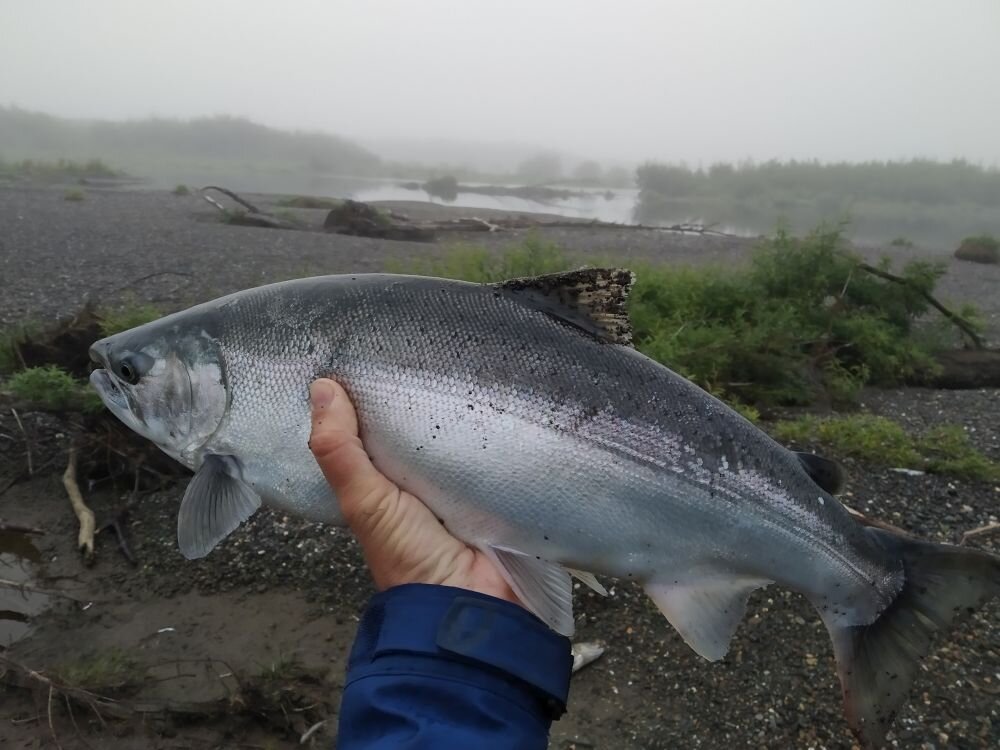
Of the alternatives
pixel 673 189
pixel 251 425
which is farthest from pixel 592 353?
pixel 673 189

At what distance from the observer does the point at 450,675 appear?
76.3 inches

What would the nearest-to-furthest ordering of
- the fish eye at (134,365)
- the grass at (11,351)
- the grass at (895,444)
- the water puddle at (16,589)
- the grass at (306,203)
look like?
the fish eye at (134,365) → the water puddle at (16,589) → the grass at (895,444) → the grass at (11,351) → the grass at (306,203)

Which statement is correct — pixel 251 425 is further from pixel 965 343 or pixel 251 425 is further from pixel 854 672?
pixel 965 343

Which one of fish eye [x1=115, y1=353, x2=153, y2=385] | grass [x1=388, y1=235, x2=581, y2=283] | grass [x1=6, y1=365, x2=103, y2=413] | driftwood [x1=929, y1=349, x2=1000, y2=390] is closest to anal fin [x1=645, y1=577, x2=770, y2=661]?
fish eye [x1=115, y1=353, x2=153, y2=385]

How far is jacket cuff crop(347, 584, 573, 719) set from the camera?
6.51 ft

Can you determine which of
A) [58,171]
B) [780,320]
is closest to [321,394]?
[780,320]

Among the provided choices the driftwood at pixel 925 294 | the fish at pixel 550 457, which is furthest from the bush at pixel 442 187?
the fish at pixel 550 457

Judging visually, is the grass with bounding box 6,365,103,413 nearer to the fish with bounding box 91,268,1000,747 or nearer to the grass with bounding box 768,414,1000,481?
the fish with bounding box 91,268,1000,747

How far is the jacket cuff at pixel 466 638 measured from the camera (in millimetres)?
1985

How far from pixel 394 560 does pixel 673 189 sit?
54.3 m

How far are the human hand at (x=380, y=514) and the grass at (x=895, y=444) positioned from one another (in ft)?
14.6

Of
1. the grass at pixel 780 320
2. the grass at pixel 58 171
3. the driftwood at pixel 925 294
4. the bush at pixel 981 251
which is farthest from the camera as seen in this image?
the grass at pixel 58 171

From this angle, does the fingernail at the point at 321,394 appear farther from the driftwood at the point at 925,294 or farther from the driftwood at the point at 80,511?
the driftwood at the point at 925,294

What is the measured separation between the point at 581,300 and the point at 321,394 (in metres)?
1.00
